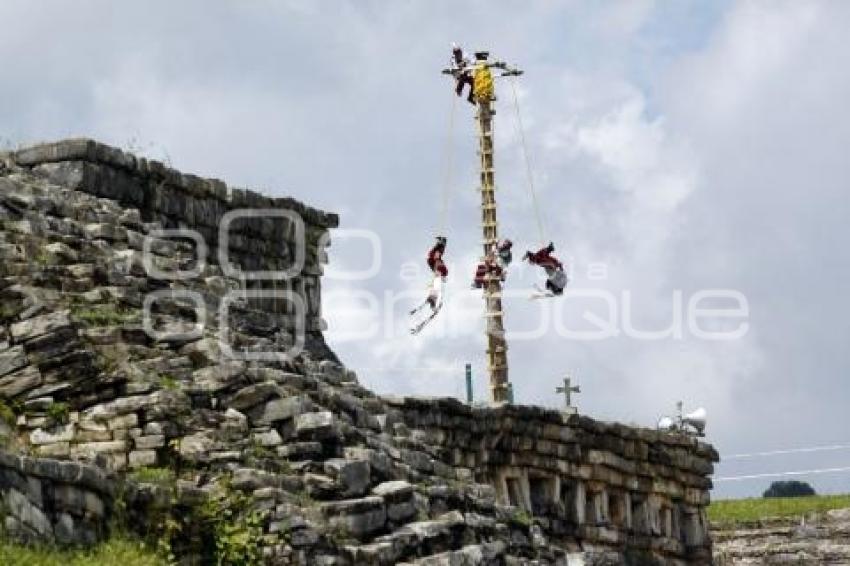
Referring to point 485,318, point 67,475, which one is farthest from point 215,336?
→ point 485,318

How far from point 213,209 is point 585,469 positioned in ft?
26.2

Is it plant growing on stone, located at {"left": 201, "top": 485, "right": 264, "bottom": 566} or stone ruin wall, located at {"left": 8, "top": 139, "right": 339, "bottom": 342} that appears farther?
stone ruin wall, located at {"left": 8, "top": 139, "right": 339, "bottom": 342}

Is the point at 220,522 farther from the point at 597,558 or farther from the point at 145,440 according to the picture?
the point at 597,558

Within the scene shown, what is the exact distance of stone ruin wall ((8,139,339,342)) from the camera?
87.5ft

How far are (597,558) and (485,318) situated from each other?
61.7ft

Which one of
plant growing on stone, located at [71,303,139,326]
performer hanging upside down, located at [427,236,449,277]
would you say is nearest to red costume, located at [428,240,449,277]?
performer hanging upside down, located at [427,236,449,277]

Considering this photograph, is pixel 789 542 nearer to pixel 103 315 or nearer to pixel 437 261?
→ pixel 437 261

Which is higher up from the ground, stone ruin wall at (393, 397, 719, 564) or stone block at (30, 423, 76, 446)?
stone ruin wall at (393, 397, 719, 564)

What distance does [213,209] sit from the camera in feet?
94.9

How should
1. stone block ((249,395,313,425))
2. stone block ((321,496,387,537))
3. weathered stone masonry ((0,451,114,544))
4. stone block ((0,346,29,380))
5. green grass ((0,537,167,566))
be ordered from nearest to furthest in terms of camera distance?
green grass ((0,537,167,566)), weathered stone masonry ((0,451,114,544)), stone block ((321,496,387,537)), stone block ((249,395,313,425)), stone block ((0,346,29,380))

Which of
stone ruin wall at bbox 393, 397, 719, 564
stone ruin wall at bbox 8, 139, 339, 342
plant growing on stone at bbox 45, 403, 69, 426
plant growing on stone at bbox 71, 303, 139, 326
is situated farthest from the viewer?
stone ruin wall at bbox 393, 397, 719, 564

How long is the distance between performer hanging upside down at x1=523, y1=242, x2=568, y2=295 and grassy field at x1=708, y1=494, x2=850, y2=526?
6.93 meters

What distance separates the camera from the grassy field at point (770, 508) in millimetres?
46500

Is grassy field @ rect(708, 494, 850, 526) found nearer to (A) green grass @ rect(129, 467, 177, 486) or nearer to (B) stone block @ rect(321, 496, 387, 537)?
(B) stone block @ rect(321, 496, 387, 537)
